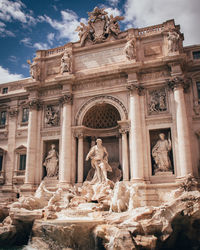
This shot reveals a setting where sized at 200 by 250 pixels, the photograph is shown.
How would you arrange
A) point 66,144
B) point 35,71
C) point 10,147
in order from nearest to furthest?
point 66,144, point 35,71, point 10,147

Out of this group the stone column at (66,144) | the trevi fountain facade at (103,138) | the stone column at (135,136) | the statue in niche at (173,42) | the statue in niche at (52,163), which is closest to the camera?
the trevi fountain facade at (103,138)

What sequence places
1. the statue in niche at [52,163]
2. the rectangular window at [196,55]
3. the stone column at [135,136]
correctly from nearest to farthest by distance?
1. the stone column at [135,136]
2. the rectangular window at [196,55]
3. the statue in niche at [52,163]

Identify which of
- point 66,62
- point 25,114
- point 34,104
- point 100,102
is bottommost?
point 100,102

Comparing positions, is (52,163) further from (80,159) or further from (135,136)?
(135,136)

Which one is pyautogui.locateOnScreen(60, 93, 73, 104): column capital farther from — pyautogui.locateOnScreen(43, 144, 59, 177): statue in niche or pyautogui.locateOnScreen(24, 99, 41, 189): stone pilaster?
pyautogui.locateOnScreen(43, 144, 59, 177): statue in niche

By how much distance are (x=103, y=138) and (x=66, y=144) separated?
367cm

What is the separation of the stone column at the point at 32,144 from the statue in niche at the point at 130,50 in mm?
8792

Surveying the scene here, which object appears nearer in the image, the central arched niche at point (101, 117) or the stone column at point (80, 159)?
the stone column at point (80, 159)

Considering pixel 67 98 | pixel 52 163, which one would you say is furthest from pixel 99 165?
pixel 67 98

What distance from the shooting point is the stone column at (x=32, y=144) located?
2189cm

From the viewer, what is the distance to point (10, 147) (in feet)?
83.4

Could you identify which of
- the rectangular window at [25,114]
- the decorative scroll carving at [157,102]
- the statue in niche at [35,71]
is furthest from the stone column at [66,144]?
the decorative scroll carving at [157,102]

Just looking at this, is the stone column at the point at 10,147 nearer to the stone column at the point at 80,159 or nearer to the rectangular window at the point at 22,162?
the rectangular window at the point at 22,162

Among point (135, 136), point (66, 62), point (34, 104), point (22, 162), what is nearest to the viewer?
point (135, 136)
